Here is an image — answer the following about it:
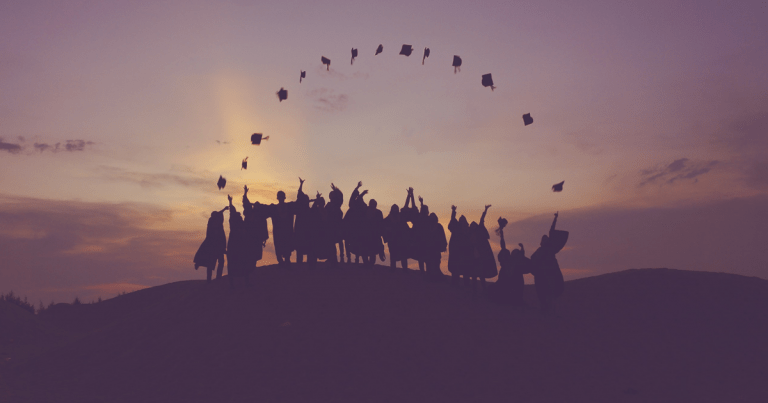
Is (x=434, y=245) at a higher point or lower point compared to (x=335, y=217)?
lower

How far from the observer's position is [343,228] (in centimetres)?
1955

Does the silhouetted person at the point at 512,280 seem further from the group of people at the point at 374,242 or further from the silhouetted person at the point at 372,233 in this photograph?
the silhouetted person at the point at 372,233

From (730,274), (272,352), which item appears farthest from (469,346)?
(730,274)

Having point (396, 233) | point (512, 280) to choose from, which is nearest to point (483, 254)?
point (512, 280)

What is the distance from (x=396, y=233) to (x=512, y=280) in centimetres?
452

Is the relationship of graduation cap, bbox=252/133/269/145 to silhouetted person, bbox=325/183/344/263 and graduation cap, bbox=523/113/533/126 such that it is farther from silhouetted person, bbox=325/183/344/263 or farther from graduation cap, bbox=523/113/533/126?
graduation cap, bbox=523/113/533/126

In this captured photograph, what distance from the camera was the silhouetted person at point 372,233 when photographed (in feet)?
64.0

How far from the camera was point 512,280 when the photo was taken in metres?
17.4

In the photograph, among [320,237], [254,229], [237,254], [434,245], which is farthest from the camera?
[320,237]

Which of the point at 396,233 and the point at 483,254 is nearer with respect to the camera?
the point at 483,254

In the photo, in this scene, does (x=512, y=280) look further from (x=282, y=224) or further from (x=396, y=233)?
(x=282, y=224)

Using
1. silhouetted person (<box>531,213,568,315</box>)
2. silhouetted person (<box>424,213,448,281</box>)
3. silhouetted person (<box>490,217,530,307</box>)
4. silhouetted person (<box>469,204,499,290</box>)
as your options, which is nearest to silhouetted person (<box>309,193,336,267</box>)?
silhouetted person (<box>424,213,448,281</box>)

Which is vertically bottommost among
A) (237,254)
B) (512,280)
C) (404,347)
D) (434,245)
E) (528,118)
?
(404,347)

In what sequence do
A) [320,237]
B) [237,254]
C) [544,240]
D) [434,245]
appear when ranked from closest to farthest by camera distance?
[544,240], [237,254], [434,245], [320,237]
